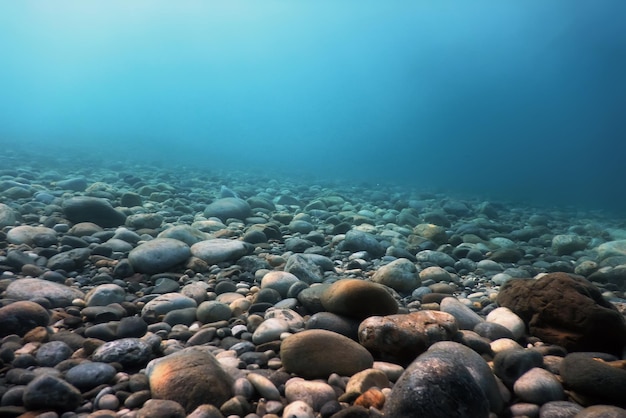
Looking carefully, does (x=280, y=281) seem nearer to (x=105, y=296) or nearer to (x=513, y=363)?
(x=105, y=296)

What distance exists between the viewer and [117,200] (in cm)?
751

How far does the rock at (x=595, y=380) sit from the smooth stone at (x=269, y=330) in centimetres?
180

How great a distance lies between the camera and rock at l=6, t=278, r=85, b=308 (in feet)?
9.43

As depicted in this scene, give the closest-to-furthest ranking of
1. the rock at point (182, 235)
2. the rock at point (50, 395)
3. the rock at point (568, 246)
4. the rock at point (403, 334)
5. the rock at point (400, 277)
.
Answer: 1. the rock at point (50, 395)
2. the rock at point (403, 334)
3. the rock at point (400, 277)
4. the rock at point (182, 235)
5. the rock at point (568, 246)

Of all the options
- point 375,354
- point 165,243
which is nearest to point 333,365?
point 375,354

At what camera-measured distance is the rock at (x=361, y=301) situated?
2701mm

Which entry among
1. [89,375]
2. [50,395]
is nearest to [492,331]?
[89,375]

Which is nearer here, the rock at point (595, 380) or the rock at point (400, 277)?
the rock at point (595, 380)

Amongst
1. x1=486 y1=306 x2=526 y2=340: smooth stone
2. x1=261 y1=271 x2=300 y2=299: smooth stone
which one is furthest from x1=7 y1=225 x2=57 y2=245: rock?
x1=486 y1=306 x2=526 y2=340: smooth stone

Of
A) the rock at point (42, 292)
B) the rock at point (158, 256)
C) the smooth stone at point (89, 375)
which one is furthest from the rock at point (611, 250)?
the rock at point (42, 292)

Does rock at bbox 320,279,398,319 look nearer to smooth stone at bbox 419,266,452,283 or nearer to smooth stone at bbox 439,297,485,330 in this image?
smooth stone at bbox 439,297,485,330

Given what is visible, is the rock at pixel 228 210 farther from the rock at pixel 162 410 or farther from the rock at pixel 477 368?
the rock at pixel 477 368

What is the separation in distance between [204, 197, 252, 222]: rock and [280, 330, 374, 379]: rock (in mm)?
4790

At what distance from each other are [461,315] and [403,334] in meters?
0.82
